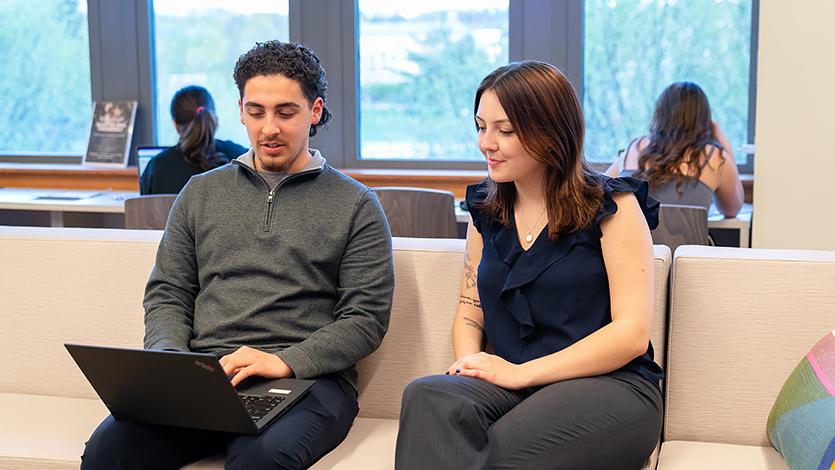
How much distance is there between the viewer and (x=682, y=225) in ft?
11.3

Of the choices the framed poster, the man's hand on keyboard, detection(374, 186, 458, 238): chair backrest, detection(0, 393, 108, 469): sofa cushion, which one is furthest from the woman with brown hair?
the framed poster

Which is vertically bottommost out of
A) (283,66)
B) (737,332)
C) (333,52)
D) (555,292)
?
(737,332)

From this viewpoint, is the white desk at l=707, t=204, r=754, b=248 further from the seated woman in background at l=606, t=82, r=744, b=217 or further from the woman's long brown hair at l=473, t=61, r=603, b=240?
the woman's long brown hair at l=473, t=61, r=603, b=240

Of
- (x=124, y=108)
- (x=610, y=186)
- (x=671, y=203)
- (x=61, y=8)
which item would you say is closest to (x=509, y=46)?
(x=671, y=203)

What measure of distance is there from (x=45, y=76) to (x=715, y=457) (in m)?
5.00

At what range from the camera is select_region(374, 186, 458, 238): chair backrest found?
3.66 m

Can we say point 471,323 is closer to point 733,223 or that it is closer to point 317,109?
point 317,109

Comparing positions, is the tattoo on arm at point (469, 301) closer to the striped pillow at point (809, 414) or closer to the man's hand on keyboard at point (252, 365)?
the man's hand on keyboard at point (252, 365)

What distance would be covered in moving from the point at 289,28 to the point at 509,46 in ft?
3.99

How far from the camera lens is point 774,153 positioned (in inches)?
127

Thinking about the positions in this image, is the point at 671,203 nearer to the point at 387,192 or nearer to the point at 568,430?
the point at 387,192

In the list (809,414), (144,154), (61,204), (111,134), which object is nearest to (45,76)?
(111,134)

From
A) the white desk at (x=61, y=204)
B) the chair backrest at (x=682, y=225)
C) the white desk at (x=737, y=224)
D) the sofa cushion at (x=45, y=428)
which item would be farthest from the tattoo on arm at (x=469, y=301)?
the white desk at (x=61, y=204)

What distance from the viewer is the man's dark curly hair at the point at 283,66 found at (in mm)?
2299
